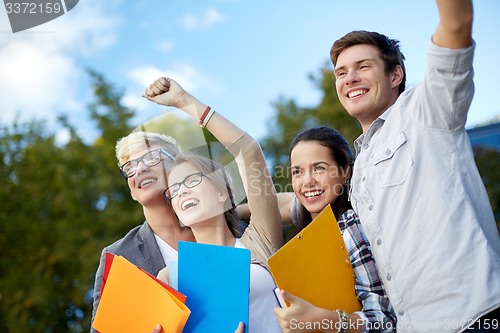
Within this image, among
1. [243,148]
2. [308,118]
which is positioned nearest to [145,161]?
[243,148]

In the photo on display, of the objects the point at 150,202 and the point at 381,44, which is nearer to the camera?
the point at 381,44

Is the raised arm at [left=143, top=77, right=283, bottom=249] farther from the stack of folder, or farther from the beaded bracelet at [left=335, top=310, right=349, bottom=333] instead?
the beaded bracelet at [left=335, top=310, right=349, bottom=333]

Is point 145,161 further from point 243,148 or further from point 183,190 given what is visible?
point 243,148

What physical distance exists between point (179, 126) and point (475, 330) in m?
1.31

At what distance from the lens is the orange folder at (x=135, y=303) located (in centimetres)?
201

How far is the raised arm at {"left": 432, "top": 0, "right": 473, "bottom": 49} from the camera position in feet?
5.63

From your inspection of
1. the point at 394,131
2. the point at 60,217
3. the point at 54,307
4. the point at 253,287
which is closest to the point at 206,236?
the point at 253,287

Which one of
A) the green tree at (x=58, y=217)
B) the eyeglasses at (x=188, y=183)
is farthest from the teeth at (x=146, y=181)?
the green tree at (x=58, y=217)

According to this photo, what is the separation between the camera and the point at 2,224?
14297mm

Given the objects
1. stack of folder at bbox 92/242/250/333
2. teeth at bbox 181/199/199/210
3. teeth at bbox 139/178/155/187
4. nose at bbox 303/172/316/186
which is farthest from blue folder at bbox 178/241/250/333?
teeth at bbox 139/178/155/187

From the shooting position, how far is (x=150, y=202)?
291cm

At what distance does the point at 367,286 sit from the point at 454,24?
87cm

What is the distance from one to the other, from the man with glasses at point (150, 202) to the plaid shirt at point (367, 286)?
0.86 meters

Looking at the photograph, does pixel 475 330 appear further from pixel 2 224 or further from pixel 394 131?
pixel 2 224
